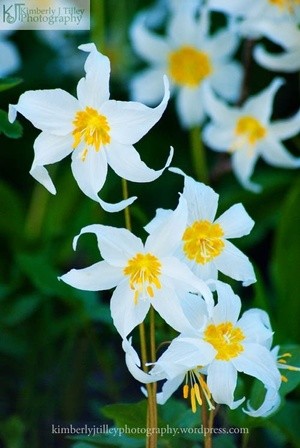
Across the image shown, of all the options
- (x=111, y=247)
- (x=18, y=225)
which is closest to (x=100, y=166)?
(x=111, y=247)

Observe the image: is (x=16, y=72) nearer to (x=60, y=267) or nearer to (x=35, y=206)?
(x=35, y=206)

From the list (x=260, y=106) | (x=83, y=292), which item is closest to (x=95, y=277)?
(x=83, y=292)

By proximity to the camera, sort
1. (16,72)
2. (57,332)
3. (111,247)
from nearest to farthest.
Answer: (111,247), (57,332), (16,72)

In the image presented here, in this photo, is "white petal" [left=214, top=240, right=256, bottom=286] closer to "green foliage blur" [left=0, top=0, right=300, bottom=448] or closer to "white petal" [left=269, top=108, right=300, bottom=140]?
"green foliage blur" [left=0, top=0, right=300, bottom=448]

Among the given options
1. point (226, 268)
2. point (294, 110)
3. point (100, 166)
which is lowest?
point (294, 110)

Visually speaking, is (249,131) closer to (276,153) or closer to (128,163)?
(276,153)

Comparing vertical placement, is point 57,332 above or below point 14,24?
below

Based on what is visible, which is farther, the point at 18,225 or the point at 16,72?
the point at 16,72
